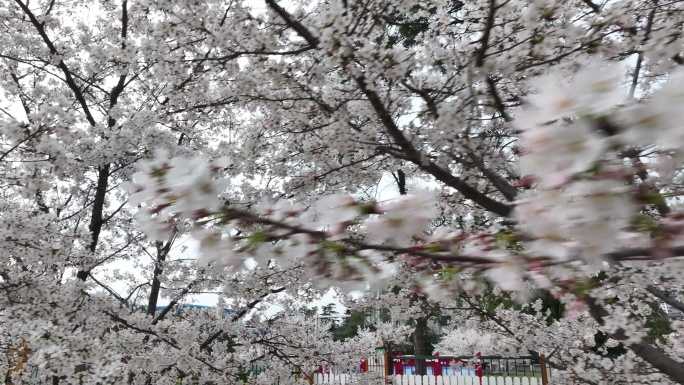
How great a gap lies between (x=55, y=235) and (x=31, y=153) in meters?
0.72

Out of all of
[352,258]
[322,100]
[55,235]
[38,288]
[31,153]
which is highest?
[322,100]

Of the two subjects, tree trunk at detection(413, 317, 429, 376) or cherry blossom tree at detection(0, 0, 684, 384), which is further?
tree trunk at detection(413, 317, 429, 376)

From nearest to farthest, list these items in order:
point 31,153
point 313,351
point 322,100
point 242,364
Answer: point 322,100 < point 31,153 < point 242,364 < point 313,351

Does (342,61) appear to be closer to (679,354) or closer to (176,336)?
(176,336)

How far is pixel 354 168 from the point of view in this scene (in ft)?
14.3

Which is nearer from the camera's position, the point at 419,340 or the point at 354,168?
the point at 354,168

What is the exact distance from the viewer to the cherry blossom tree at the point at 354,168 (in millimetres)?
710

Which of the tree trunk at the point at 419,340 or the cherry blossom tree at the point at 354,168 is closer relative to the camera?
the cherry blossom tree at the point at 354,168

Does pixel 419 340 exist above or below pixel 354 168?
below

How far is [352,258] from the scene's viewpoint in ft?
3.38

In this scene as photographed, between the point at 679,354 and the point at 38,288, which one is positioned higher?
the point at 38,288

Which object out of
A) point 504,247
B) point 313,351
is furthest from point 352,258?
point 313,351

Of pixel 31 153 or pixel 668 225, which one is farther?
pixel 31 153

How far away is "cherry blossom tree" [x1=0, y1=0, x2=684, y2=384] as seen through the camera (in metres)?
0.71
